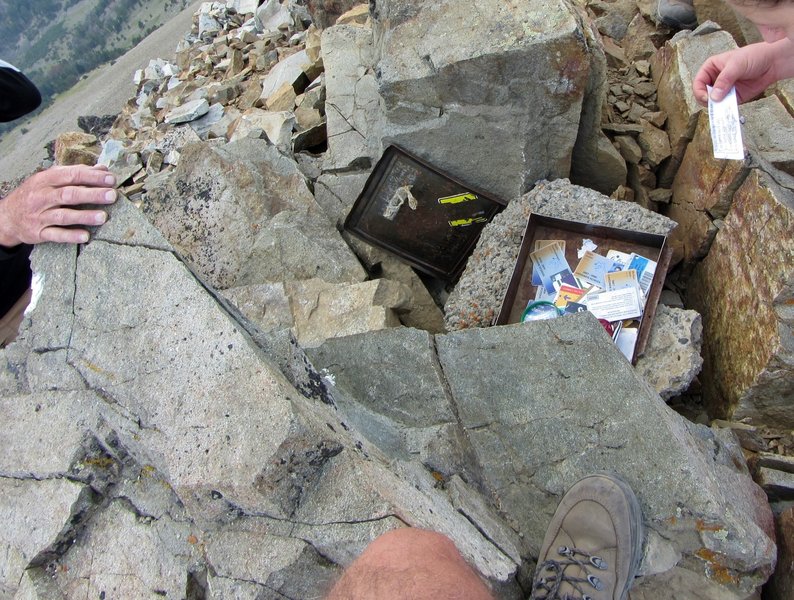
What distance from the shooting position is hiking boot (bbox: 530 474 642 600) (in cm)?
A: 174

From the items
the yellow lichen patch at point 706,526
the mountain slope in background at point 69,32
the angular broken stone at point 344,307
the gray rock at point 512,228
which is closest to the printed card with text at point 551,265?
the gray rock at point 512,228

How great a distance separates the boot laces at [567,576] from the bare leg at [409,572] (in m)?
0.50

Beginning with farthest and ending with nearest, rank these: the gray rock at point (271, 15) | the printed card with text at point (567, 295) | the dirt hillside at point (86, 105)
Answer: the dirt hillside at point (86, 105)
the gray rock at point (271, 15)
the printed card with text at point (567, 295)

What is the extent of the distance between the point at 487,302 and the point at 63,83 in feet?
Result: 69.9

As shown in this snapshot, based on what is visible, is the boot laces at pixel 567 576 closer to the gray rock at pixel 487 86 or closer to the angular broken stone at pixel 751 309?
the angular broken stone at pixel 751 309

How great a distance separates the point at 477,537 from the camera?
1659mm

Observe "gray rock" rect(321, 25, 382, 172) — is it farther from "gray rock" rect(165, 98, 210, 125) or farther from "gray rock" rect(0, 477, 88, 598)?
"gray rock" rect(0, 477, 88, 598)

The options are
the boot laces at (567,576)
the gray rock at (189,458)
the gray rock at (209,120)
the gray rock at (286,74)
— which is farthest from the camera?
the gray rock at (209,120)

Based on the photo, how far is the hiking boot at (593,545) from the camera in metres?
1.74

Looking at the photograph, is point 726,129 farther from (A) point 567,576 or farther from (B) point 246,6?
(B) point 246,6

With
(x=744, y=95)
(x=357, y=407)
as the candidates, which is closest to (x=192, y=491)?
(x=357, y=407)

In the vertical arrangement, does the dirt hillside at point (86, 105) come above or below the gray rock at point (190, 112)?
below

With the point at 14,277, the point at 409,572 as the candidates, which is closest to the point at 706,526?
the point at 409,572

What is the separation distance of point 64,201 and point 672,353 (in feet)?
8.01
